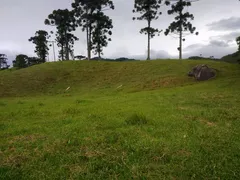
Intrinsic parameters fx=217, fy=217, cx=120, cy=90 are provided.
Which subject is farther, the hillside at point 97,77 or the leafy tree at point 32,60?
the leafy tree at point 32,60

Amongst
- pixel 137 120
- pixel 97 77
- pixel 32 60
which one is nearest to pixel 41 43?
pixel 32 60

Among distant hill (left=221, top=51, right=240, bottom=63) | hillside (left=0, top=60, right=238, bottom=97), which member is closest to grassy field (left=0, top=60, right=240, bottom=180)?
hillside (left=0, top=60, right=238, bottom=97)

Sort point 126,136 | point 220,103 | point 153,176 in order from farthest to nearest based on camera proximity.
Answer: point 220,103
point 126,136
point 153,176

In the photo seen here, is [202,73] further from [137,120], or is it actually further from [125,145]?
[125,145]

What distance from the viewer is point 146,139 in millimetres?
6324

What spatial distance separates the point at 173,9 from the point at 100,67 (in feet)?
61.2

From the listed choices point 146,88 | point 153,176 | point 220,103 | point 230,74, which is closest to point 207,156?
point 153,176

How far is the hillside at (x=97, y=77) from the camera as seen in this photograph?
25.0 m

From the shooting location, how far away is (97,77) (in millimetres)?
31906

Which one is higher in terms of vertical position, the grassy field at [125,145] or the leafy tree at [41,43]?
the leafy tree at [41,43]

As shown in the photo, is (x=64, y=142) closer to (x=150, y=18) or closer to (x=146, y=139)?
(x=146, y=139)

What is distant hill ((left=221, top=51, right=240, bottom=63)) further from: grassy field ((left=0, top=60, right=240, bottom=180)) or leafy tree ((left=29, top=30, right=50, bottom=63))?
leafy tree ((left=29, top=30, right=50, bottom=63))

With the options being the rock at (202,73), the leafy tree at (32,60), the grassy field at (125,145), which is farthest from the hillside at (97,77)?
the leafy tree at (32,60)

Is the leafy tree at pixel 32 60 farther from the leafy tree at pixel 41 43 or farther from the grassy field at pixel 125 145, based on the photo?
the grassy field at pixel 125 145
